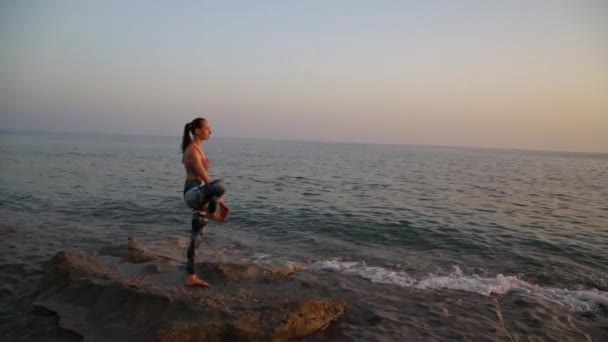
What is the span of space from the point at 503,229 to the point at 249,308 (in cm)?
1272

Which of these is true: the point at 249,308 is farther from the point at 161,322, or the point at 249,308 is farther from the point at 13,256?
the point at 13,256

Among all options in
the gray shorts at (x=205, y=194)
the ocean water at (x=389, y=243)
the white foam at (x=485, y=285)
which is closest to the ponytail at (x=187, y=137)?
the gray shorts at (x=205, y=194)

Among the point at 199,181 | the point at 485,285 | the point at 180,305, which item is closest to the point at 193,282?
the point at 180,305

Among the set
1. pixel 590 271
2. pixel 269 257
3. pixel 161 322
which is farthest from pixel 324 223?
pixel 161 322

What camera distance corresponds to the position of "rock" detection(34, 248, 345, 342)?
536cm

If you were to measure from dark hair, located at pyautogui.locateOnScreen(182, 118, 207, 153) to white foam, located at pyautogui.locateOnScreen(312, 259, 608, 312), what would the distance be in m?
4.73

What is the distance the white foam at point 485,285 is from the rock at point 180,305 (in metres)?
2.28

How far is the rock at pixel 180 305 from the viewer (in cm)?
536

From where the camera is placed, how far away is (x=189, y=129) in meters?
6.57

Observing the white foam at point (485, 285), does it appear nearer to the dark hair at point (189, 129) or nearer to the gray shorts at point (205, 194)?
the gray shorts at point (205, 194)

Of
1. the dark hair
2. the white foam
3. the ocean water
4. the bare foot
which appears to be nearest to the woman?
the dark hair

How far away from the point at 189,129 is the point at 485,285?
22.7 ft

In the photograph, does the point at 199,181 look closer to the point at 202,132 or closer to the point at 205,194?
the point at 205,194

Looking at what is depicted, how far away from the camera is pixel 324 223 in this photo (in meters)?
15.6
